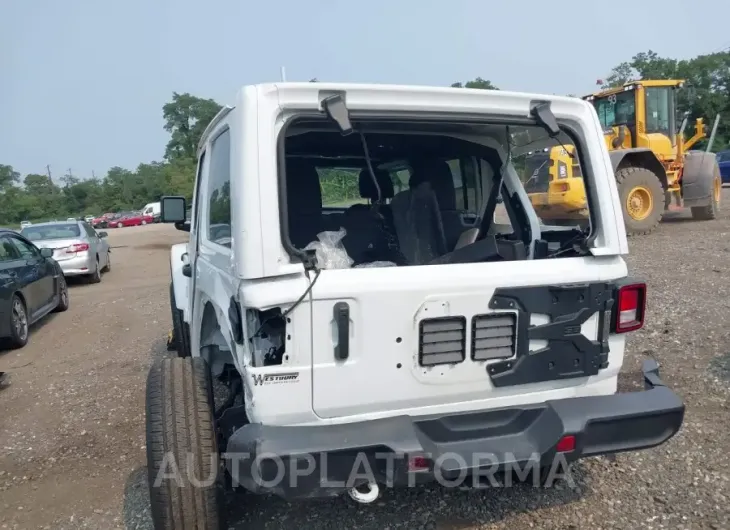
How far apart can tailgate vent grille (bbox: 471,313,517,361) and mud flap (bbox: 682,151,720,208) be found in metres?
12.2

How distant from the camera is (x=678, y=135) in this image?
13.1 meters

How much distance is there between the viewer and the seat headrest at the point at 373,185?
4250 millimetres

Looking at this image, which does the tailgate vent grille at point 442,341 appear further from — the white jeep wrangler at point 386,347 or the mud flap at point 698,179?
the mud flap at point 698,179

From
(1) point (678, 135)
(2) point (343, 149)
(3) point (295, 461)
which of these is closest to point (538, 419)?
(3) point (295, 461)

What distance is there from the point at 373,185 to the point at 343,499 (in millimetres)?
2033

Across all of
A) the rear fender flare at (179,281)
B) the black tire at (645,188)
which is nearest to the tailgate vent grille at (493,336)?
the rear fender flare at (179,281)

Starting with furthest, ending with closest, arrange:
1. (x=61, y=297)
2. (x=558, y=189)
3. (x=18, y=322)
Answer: (x=558, y=189) < (x=61, y=297) < (x=18, y=322)

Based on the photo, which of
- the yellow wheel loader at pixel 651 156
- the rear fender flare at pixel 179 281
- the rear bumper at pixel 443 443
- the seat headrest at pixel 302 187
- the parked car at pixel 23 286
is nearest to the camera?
the rear bumper at pixel 443 443

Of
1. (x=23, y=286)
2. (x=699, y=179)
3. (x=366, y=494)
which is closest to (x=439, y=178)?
(x=366, y=494)

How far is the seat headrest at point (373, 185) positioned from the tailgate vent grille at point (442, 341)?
1.75 metres

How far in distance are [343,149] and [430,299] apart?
1.80 meters

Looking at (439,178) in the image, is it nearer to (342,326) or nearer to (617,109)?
(342,326)

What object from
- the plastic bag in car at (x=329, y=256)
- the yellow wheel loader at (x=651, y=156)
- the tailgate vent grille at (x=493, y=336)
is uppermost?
the yellow wheel loader at (x=651, y=156)

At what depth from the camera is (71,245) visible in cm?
1271
